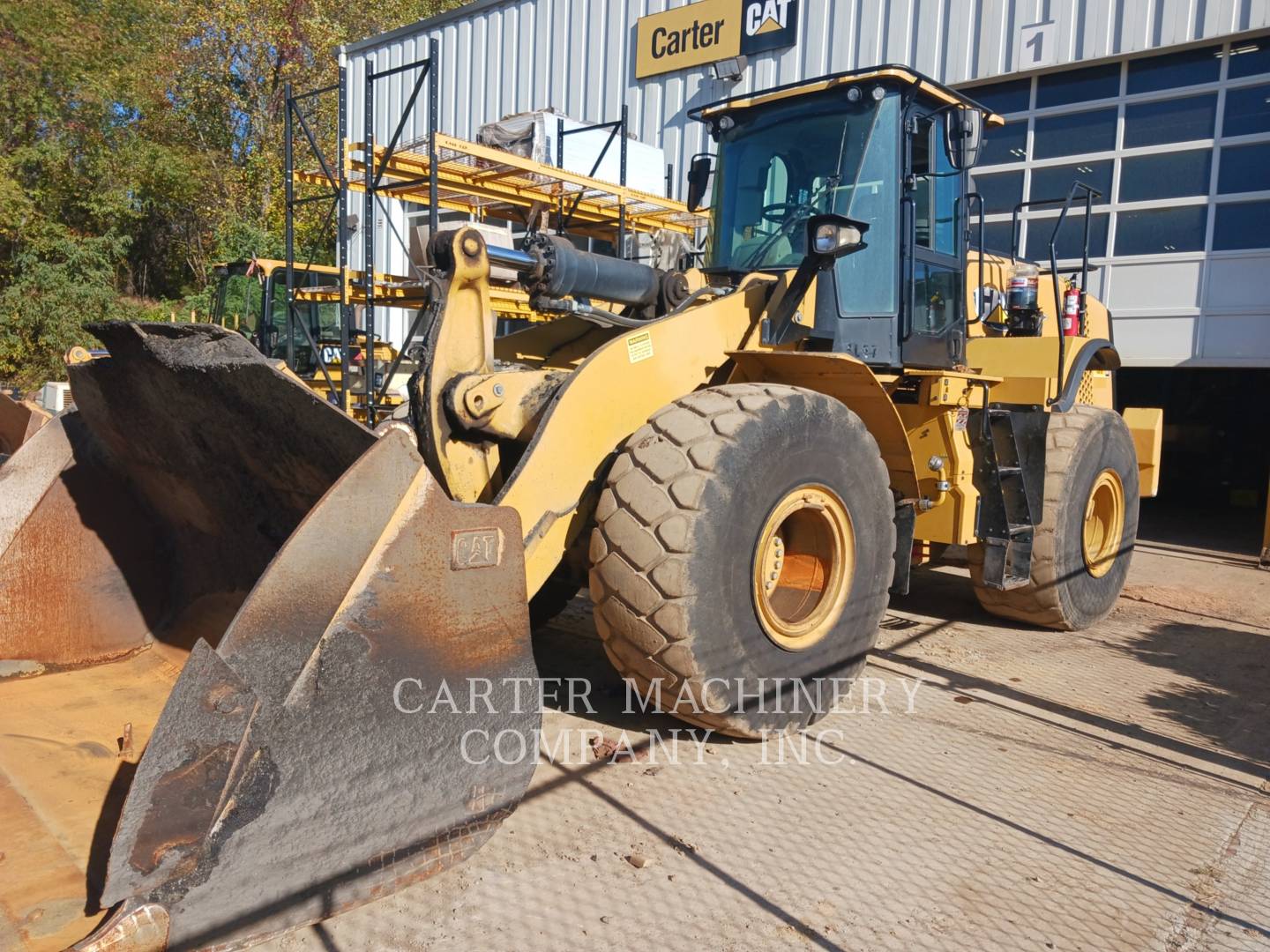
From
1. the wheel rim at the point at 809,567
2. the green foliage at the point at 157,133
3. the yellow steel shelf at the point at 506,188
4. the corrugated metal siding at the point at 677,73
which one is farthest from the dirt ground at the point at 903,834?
the green foliage at the point at 157,133

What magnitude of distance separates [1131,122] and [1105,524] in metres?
5.47

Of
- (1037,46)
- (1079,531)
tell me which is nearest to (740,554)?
(1079,531)

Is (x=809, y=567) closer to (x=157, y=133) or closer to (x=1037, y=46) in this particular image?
(x=1037, y=46)

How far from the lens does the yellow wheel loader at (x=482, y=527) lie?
8.00ft

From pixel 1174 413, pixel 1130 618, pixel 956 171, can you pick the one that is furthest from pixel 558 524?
pixel 1174 413

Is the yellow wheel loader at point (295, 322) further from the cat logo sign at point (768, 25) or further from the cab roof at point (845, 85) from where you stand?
the cab roof at point (845, 85)

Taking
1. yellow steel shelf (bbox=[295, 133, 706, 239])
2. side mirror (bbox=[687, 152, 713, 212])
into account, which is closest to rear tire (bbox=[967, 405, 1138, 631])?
side mirror (bbox=[687, 152, 713, 212])

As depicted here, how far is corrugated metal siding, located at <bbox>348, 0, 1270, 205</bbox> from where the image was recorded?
9.73 m

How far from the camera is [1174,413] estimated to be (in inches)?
562

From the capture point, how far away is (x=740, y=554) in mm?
3500

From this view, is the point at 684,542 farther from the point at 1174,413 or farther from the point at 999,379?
the point at 1174,413

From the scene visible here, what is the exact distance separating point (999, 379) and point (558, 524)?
10.8 feet

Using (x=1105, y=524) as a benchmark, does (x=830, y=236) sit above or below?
above

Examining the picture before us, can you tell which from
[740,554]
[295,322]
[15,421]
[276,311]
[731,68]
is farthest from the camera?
[276,311]
